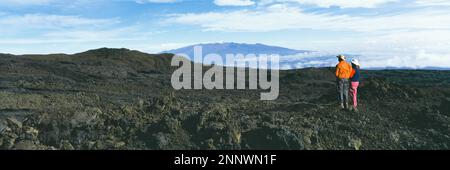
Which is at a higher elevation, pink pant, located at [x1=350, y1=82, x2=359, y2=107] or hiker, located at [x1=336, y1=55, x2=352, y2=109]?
hiker, located at [x1=336, y1=55, x2=352, y2=109]

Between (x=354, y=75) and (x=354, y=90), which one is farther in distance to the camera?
(x=354, y=90)

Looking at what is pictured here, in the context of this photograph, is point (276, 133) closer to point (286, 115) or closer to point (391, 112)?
point (286, 115)

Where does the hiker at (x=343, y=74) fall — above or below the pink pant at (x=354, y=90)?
above

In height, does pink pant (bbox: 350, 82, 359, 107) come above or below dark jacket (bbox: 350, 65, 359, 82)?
below

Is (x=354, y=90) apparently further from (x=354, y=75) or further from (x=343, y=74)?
(x=343, y=74)

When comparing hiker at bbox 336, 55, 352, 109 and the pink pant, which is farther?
the pink pant

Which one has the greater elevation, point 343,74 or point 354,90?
point 343,74

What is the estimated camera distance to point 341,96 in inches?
556

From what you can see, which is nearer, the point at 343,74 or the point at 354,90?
the point at 343,74

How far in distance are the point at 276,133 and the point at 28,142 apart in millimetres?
5206

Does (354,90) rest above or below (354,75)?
below

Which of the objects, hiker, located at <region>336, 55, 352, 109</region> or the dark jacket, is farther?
the dark jacket

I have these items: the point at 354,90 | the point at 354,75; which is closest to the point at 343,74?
the point at 354,75
